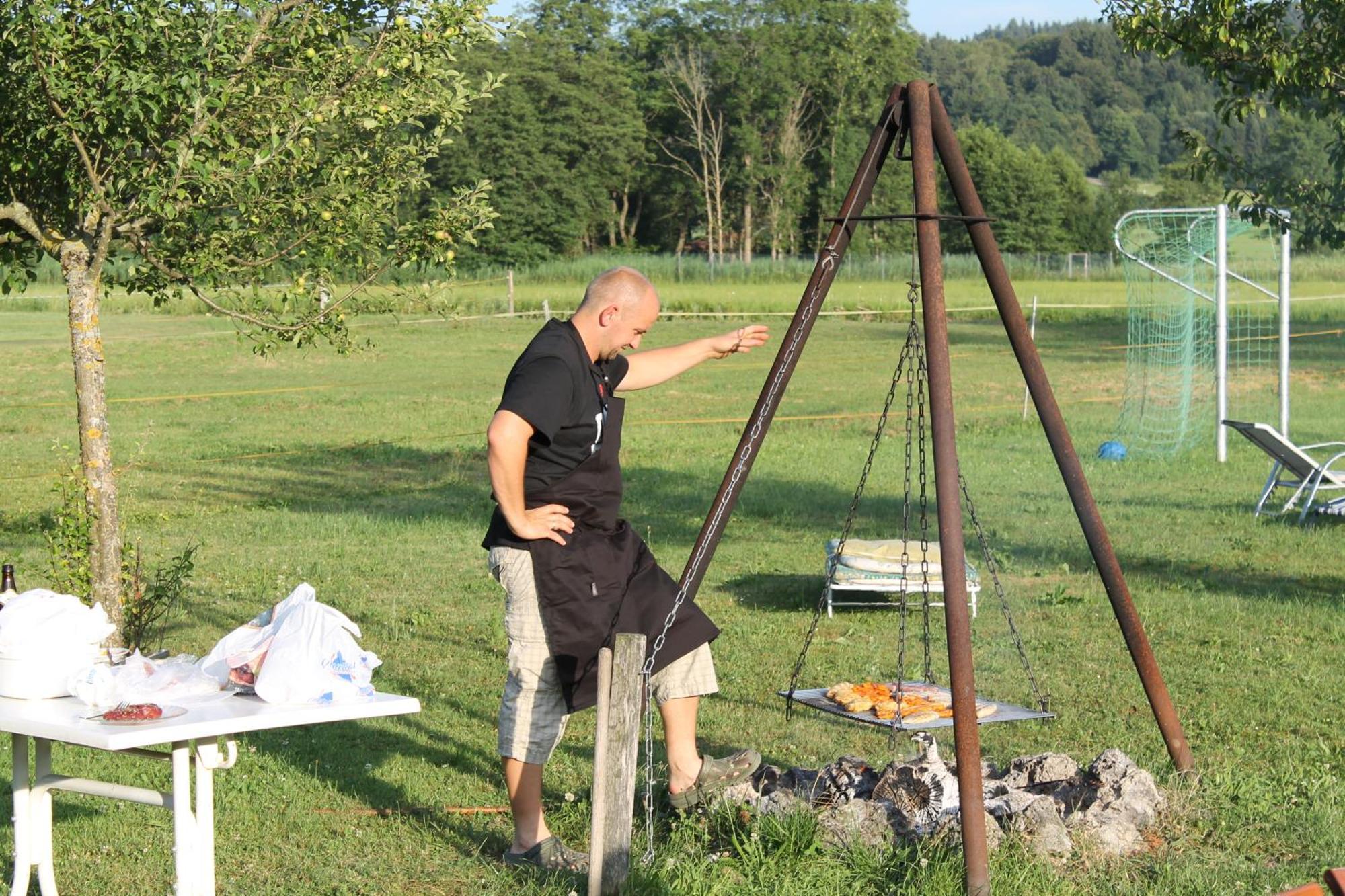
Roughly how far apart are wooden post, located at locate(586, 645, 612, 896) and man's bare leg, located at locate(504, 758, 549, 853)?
72 cm

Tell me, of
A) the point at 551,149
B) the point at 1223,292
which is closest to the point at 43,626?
the point at 1223,292

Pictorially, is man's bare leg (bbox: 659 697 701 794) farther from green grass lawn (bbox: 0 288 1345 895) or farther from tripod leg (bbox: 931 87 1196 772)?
tripod leg (bbox: 931 87 1196 772)

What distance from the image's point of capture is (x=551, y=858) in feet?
15.9

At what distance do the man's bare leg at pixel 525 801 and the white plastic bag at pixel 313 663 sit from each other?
801 millimetres

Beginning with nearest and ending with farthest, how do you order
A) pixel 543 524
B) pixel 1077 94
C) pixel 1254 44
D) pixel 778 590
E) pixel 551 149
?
pixel 543 524 → pixel 1254 44 → pixel 778 590 → pixel 551 149 → pixel 1077 94

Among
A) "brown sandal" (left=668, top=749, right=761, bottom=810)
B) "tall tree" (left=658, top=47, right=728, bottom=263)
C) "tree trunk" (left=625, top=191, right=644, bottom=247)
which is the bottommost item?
"brown sandal" (left=668, top=749, right=761, bottom=810)

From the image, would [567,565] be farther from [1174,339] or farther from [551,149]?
[551,149]

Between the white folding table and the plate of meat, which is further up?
the plate of meat

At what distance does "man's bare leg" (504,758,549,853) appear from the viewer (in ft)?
16.0

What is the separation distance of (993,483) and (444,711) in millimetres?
8344

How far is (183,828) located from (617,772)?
1.15 meters

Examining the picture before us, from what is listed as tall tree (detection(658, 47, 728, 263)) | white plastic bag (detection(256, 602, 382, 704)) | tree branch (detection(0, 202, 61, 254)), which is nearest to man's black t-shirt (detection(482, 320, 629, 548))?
white plastic bag (detection(256, 602, 382, 704))

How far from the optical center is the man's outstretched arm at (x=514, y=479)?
4.62 m

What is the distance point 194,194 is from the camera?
717cm
